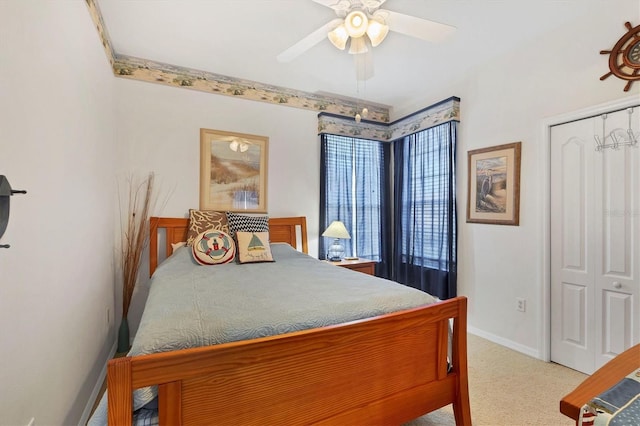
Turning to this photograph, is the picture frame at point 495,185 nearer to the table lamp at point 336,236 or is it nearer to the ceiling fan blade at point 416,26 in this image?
the table lamp at point 336,236

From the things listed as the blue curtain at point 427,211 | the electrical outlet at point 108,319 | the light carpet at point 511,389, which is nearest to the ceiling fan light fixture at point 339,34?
the blue curtain at point 427,211

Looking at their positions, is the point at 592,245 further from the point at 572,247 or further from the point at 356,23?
the point at 356,23

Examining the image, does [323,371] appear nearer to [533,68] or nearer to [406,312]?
[406,312]

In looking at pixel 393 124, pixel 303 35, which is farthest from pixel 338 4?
pixel 393 124

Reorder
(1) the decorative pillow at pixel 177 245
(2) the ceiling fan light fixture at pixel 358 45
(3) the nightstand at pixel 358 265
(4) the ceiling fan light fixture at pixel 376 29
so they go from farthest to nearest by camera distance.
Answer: (3) the nightstand at pixel 358 265, (1) the decorative pillow at pixel 177 245, (2) the ceiling fan light fixture at pixel 358 45, (4) the ceiling fan light fixture at pixel 376 29

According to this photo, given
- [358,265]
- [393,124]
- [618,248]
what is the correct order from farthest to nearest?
1. [393,124]
2. [358,265]
3. [618,248]

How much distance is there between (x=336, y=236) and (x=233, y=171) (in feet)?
4.41

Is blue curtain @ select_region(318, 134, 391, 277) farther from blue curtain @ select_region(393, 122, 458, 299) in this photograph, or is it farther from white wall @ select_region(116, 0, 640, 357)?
white wall @ select_region(116, 0, 640, 357)

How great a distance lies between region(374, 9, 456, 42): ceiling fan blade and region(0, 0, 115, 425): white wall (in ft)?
5.41

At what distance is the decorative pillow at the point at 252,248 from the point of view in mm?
2650

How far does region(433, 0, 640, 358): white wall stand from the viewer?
2.18 metres

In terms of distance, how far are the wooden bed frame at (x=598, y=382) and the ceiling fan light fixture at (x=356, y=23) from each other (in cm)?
185

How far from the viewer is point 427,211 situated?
353cm

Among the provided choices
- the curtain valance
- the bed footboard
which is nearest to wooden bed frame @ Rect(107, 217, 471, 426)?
the bed footboard
